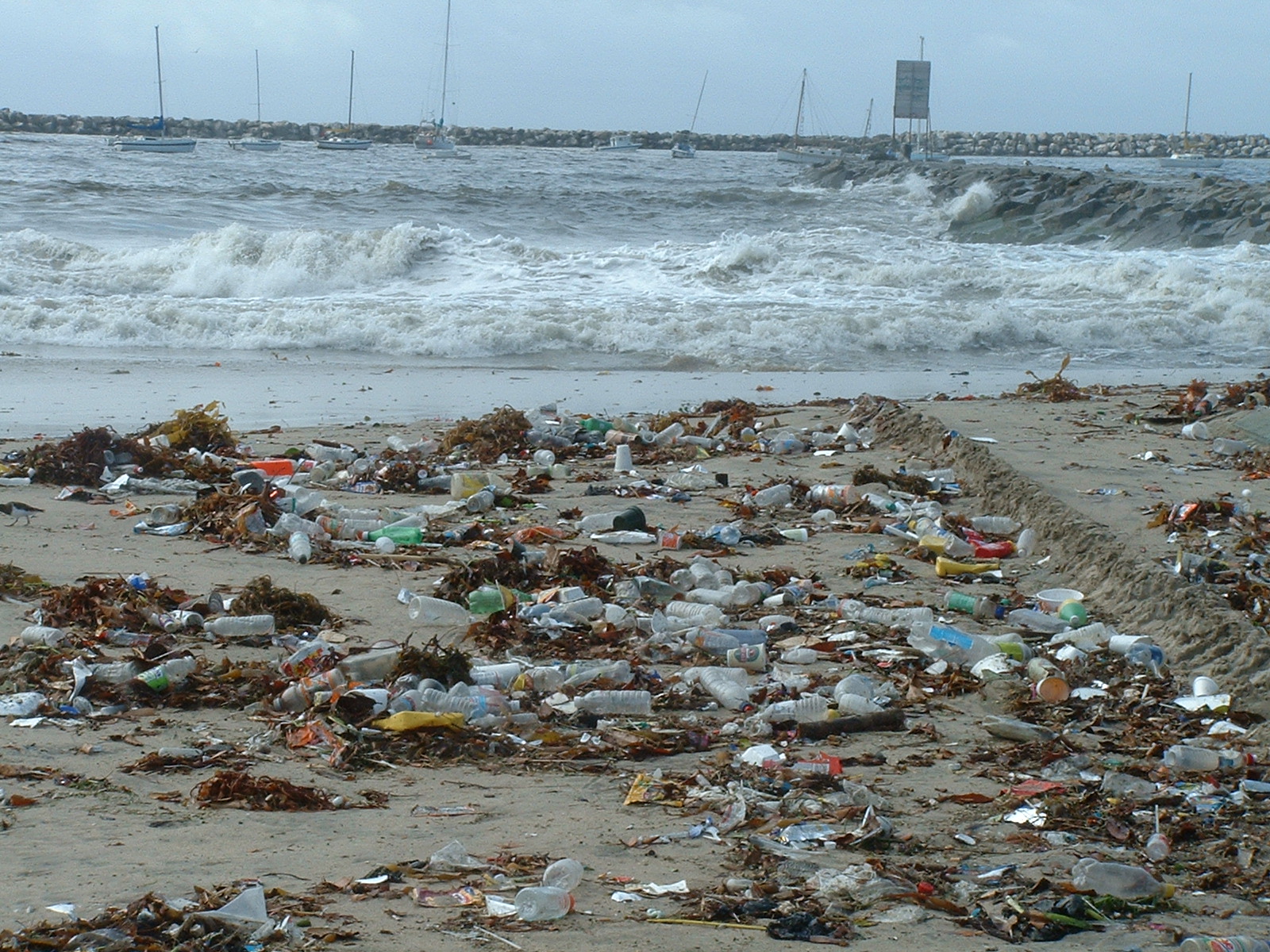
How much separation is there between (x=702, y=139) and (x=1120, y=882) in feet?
248

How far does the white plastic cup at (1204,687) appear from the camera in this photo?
3.64 m

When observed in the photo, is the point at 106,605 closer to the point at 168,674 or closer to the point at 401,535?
the point at 168,674

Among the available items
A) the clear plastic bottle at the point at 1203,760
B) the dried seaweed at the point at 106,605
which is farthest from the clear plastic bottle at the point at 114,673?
the clear plastic bottle at the point at 1203,760

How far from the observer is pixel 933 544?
5.29 meters

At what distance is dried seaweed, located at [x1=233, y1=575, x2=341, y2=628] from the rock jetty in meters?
55.7

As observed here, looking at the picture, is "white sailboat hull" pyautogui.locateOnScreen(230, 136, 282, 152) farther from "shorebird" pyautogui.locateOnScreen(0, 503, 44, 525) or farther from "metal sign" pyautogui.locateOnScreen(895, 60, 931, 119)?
"shorebird" pyautogui.locateOnScreen(0, 503, 44, 525)

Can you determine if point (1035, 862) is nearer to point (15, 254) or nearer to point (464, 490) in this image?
point (464, 490)

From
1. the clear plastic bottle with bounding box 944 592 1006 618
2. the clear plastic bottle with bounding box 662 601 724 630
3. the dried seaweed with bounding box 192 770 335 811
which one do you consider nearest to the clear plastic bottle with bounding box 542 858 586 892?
the dried seaweed with bounding box 192 770 335 811

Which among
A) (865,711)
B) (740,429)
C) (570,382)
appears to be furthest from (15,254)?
(865,711)

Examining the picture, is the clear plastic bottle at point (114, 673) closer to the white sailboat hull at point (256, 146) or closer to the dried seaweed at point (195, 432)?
the dried seaweed at point (195, 432)

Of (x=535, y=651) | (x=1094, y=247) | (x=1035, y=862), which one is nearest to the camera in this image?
(x=1035, y=862)

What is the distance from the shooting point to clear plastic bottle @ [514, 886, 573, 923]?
2275 millimetres

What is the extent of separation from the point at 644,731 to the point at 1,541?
3426 millimetres

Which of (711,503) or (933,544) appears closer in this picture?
(933,544)
